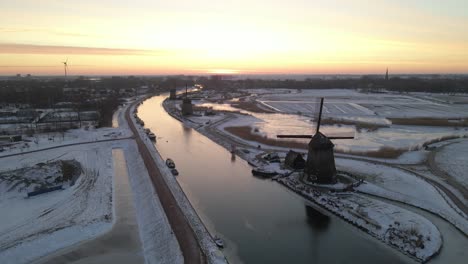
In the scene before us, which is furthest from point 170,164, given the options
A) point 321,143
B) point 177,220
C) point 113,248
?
point 321,143

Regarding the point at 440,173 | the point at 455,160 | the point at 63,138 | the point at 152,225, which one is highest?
the point at 455,160

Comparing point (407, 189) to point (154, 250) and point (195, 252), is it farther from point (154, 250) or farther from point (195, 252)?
point (154, 250)

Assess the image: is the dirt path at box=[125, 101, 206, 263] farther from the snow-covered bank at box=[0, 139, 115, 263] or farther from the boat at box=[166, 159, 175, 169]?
the snow-covered bank at box=[0, 139, 115, 263]

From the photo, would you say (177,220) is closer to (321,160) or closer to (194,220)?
(194,220)

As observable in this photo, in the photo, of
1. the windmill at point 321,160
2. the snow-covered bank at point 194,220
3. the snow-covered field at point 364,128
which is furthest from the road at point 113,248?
the snow-covered field at point 364,128

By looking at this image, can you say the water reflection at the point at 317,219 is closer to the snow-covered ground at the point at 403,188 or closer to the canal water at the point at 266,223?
the canal water at the point at 266,223

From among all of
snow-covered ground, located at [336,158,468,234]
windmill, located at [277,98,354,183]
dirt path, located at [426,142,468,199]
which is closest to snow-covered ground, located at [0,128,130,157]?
windmill, located at [277,98,354,183]

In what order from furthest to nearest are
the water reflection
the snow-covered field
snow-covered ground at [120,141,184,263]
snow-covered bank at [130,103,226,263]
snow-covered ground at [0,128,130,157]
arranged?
the snow-covered field, snow-covered ground at [0,128,130,157], the water reflection, snow-covered ground at [120,141,184,263], snow-covered bank at [130,103,226,263]
